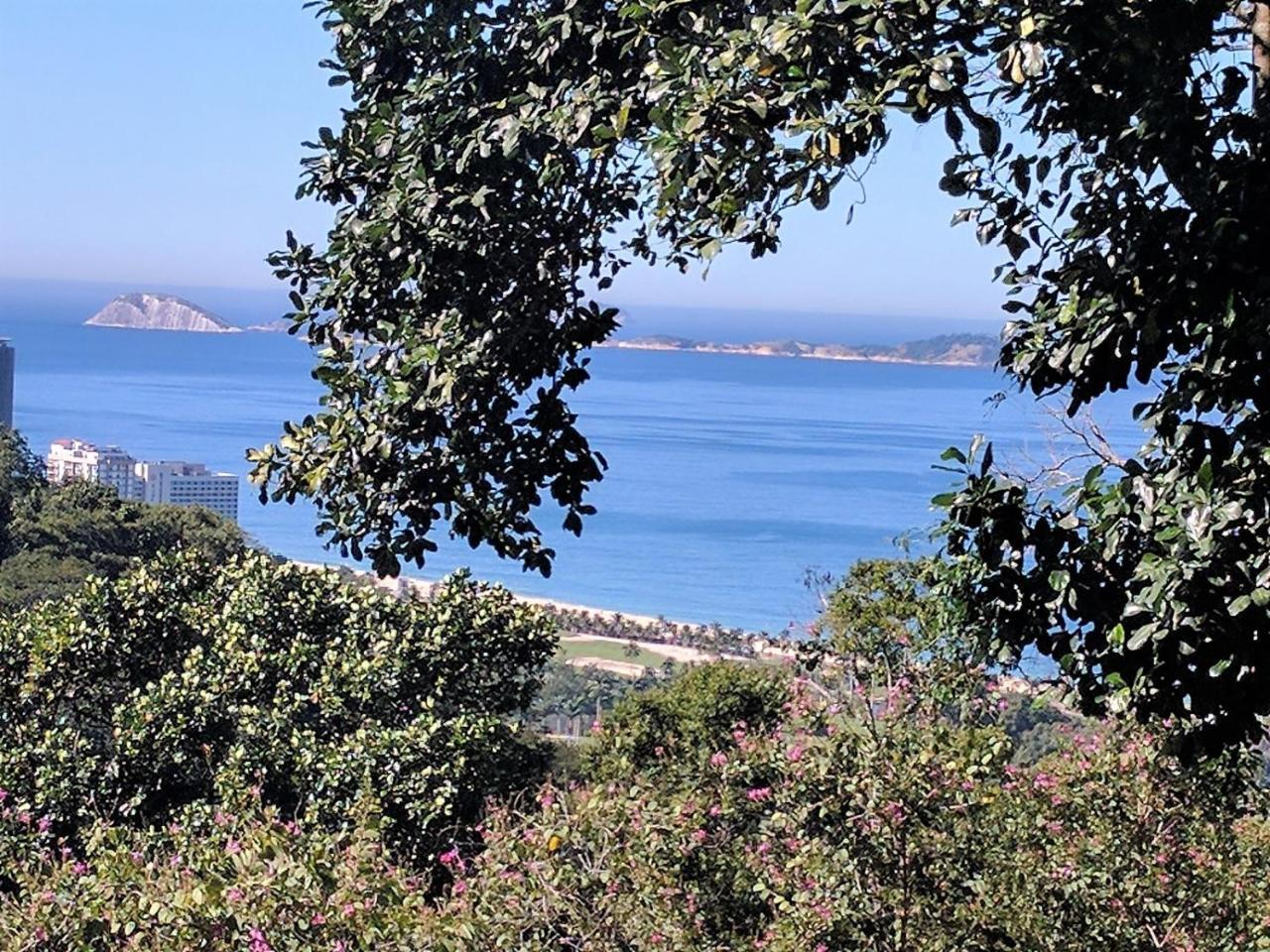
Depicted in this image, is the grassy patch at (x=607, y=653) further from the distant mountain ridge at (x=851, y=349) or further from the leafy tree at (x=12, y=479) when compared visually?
the distant mountain ridge at (x=851, y=349)

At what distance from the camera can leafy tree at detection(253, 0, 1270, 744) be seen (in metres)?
2.29

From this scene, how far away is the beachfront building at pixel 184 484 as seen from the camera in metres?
43.2

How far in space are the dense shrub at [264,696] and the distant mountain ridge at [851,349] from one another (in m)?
29.1

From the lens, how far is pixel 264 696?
8.53 m

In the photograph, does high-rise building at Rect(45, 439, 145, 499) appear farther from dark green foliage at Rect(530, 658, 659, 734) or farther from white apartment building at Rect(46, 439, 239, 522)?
dark green foliage at Rect(530, 658, 659, 734)

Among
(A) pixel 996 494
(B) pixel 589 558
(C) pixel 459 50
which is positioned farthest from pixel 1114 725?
(B) pixel 589 558

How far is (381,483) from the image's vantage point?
3320mm

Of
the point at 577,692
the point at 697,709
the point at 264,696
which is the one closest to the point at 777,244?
the point at 264,696

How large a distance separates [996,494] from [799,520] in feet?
133

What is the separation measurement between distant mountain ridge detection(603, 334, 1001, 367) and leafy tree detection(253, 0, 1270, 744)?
34025mm

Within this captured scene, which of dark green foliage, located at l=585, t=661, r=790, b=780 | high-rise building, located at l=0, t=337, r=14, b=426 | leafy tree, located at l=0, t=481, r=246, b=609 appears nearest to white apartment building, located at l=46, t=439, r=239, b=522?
high-rise building, located at l=0, t=337, r=14, b=426

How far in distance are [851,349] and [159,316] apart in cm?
7248

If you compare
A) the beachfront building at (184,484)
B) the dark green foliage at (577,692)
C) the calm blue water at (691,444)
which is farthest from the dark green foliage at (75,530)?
the beachfront building at (184,484)

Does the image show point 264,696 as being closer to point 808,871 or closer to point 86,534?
point 808,871
